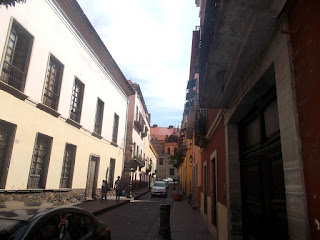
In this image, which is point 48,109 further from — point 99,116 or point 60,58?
point 99,116

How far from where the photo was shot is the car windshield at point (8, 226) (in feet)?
8.65

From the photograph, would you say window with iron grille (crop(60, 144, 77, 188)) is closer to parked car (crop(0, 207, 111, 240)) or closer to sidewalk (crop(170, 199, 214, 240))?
sidewalk (crop(170, 199, 214, 240))

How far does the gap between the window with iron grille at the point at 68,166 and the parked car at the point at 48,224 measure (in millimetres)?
9817

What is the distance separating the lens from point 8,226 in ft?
9.05

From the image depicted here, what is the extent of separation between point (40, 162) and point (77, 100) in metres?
4.74

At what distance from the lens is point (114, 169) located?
21078mm

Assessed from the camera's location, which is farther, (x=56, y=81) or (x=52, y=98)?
(x=56, y=81)

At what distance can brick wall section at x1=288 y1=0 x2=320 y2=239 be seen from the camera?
2037mm

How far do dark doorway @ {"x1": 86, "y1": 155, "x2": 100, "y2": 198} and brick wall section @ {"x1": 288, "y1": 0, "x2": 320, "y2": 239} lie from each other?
14958mm

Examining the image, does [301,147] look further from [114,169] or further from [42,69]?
[114,169]

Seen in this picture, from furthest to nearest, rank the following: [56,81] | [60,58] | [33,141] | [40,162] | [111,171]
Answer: [111,171] < [56,81] < [60,58] < [40,162] < [33,141]

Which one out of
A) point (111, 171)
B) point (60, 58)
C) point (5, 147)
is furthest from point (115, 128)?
point (5, 147)

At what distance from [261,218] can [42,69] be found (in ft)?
32.1

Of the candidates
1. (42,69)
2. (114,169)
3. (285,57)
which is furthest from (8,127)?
(114,169)
